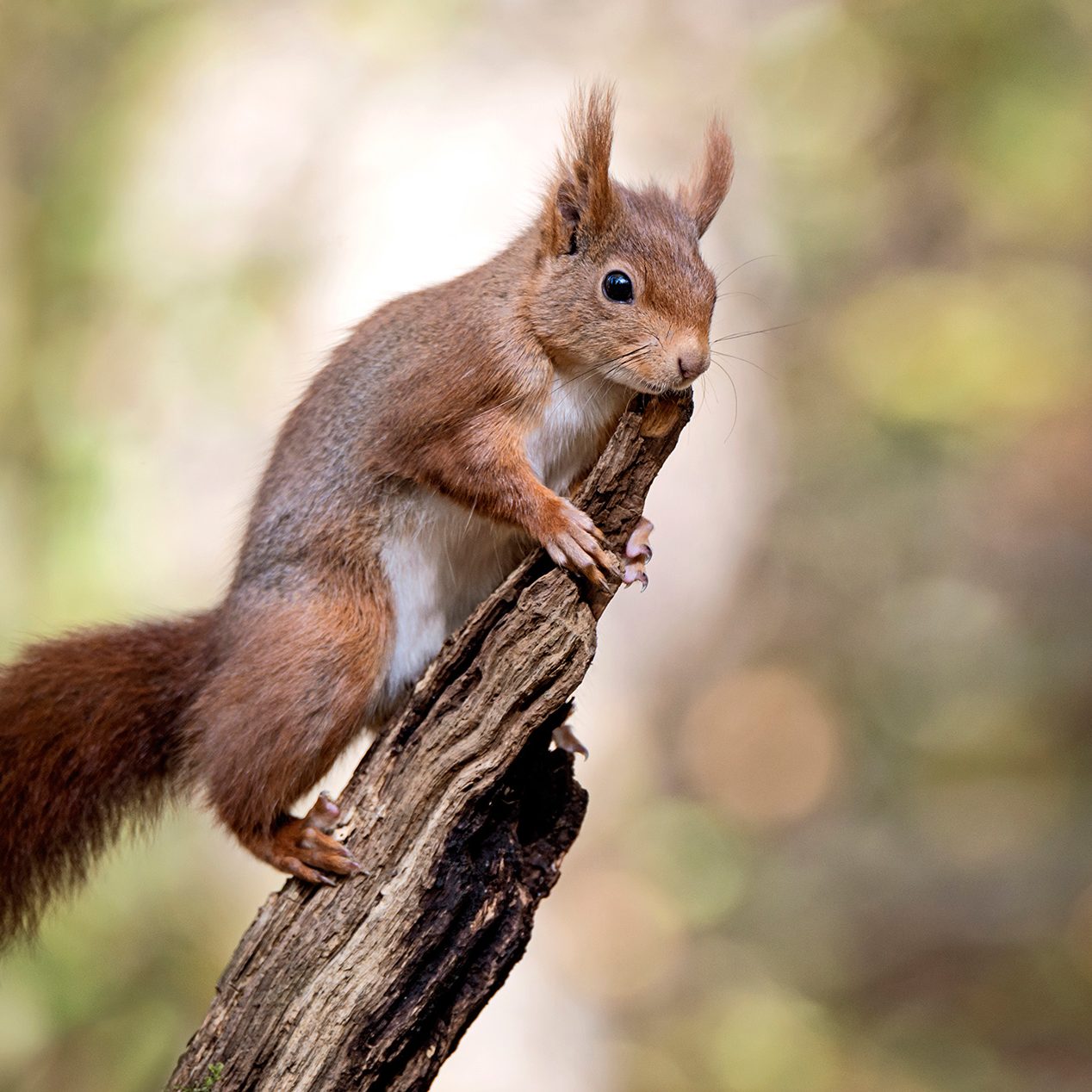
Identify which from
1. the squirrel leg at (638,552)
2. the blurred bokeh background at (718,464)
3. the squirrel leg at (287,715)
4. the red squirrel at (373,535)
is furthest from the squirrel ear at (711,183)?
the blurred bokeh background at (718,464)

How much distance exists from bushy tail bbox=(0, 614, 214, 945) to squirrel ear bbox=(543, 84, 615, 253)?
104cm

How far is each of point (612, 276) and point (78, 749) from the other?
51.6 inches

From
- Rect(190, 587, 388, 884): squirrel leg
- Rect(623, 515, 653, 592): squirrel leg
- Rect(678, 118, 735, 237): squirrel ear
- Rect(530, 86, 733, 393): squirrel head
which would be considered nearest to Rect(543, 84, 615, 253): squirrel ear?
Rect(530, 86, 733, 393): squirrel head

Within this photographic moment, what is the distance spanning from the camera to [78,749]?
2199 mm

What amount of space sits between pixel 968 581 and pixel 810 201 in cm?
130

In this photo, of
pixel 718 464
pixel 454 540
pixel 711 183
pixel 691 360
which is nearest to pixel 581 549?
pixel 691 360

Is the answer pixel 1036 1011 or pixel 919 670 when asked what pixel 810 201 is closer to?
pixel 919 670

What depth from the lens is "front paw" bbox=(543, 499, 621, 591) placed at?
184cm

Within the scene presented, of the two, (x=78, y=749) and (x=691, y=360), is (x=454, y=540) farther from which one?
(x=78, y=749)

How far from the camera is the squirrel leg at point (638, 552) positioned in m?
1.91

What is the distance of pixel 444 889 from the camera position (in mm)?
1856

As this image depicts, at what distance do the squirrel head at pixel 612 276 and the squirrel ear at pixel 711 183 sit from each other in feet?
0.18

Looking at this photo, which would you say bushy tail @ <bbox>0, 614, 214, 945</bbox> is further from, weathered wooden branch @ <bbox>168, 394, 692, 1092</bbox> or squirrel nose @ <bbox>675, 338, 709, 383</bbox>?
squirrel nose @ <bbox>675, 338, 709, 383</bbox>

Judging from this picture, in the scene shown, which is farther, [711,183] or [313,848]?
[711,183]
